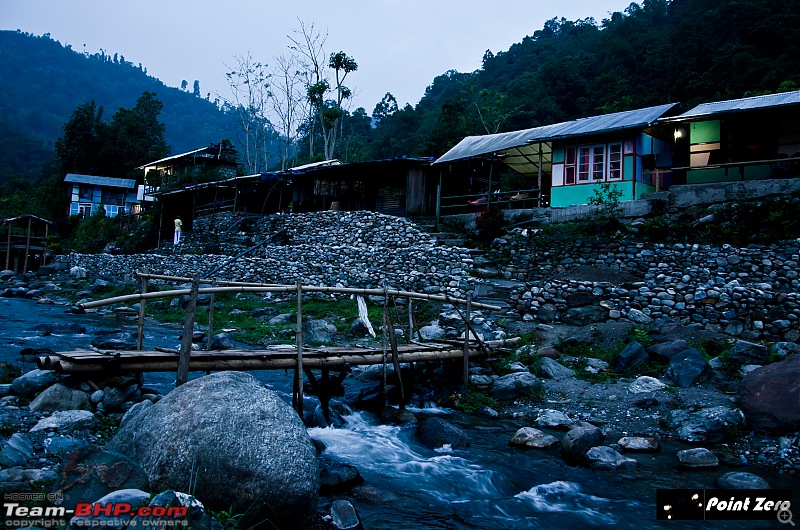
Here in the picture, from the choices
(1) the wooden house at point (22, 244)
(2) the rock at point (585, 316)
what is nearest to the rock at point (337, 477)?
(2) the rock at point (585, 316)

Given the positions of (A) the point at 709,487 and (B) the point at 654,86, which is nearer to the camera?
(A) the point at 709,487

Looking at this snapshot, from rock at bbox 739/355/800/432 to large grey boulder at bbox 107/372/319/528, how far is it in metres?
6.92

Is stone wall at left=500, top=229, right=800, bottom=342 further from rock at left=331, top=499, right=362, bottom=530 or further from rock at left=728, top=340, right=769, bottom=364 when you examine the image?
rock at left=331, top=499, right=362, bottom=530

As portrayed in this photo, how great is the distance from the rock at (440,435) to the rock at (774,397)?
4.39m

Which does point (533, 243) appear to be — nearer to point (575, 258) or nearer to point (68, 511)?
point (575, 258)

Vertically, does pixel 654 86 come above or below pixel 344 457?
above

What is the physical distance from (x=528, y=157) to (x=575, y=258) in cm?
753

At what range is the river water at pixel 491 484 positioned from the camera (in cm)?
572

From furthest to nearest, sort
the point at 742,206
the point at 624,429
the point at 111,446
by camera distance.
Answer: the point at 742,206 < the point at 624,429 < the point at 111,446

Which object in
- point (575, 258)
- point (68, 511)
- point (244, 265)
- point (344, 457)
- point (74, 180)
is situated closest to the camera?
point (68, 511)

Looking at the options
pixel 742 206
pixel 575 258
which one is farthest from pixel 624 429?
pixel 742 206

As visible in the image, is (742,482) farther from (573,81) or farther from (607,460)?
(573,81)

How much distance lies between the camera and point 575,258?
1617 cm

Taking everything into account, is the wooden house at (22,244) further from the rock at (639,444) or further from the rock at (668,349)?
the rock at (639,444)
